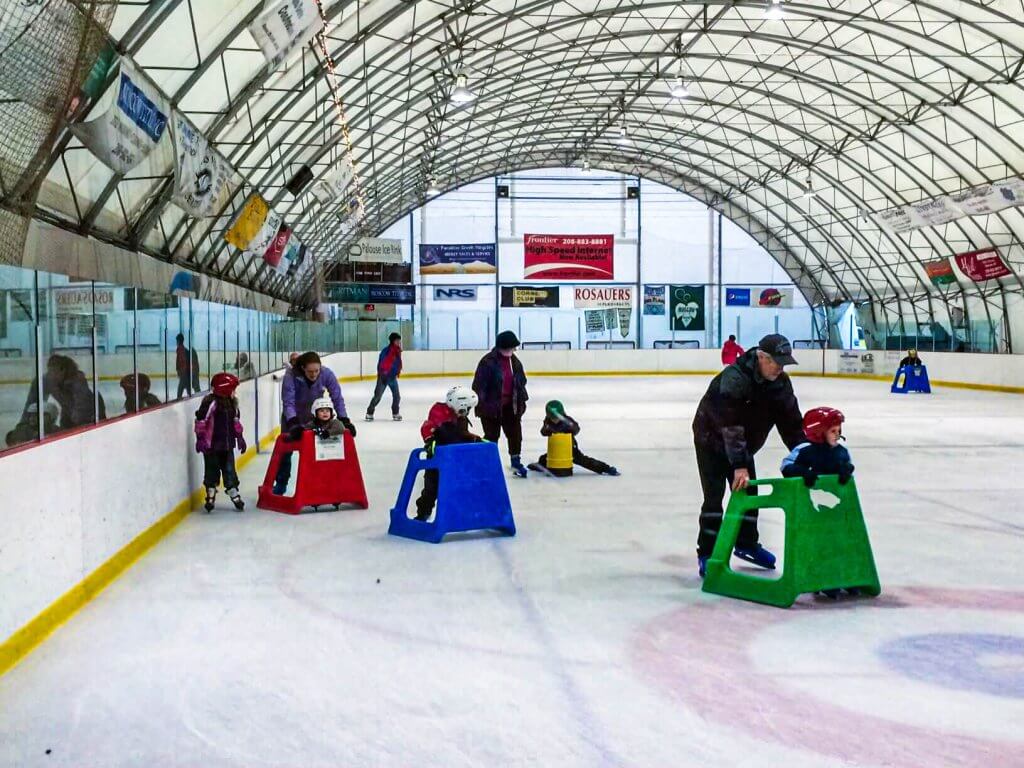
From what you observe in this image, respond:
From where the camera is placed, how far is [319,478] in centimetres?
930

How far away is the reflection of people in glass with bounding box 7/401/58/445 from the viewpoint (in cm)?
538

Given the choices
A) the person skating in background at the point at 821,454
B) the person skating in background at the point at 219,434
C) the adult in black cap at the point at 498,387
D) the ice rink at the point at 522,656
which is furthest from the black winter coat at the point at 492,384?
the person skating in background at the point at 821,454

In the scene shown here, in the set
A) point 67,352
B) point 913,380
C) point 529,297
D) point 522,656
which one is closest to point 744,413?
point 522,656

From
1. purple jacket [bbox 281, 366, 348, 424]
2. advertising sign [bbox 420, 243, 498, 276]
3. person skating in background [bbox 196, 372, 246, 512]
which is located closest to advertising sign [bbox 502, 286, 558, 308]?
advertising sign [bbox 420, 243, 498, 276]

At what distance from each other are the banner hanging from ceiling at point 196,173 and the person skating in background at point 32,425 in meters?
7.99

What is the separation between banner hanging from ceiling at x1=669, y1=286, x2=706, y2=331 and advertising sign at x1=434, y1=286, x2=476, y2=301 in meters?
8.28

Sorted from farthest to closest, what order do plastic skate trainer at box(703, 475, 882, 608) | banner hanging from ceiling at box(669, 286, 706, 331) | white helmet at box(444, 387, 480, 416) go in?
banner hanging from ceiling at box(669, 286, 706, 331) < white helmet at box(444, 387, 480, 416) < plastic skate trainer at box(703, 475, 882, 608)

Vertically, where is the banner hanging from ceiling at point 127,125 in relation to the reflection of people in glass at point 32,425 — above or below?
above

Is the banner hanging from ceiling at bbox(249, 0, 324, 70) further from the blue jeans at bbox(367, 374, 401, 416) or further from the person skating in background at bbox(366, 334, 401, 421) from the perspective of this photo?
the blue jeans at bbox(367, 374, 401, 416)

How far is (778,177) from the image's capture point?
4078 cm

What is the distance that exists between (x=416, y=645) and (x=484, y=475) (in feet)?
9.55

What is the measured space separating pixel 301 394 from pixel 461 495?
261cm

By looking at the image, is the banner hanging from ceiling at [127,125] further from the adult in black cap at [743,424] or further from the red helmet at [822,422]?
the red helmet at [822,422]

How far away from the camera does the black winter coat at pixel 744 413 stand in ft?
20.2
